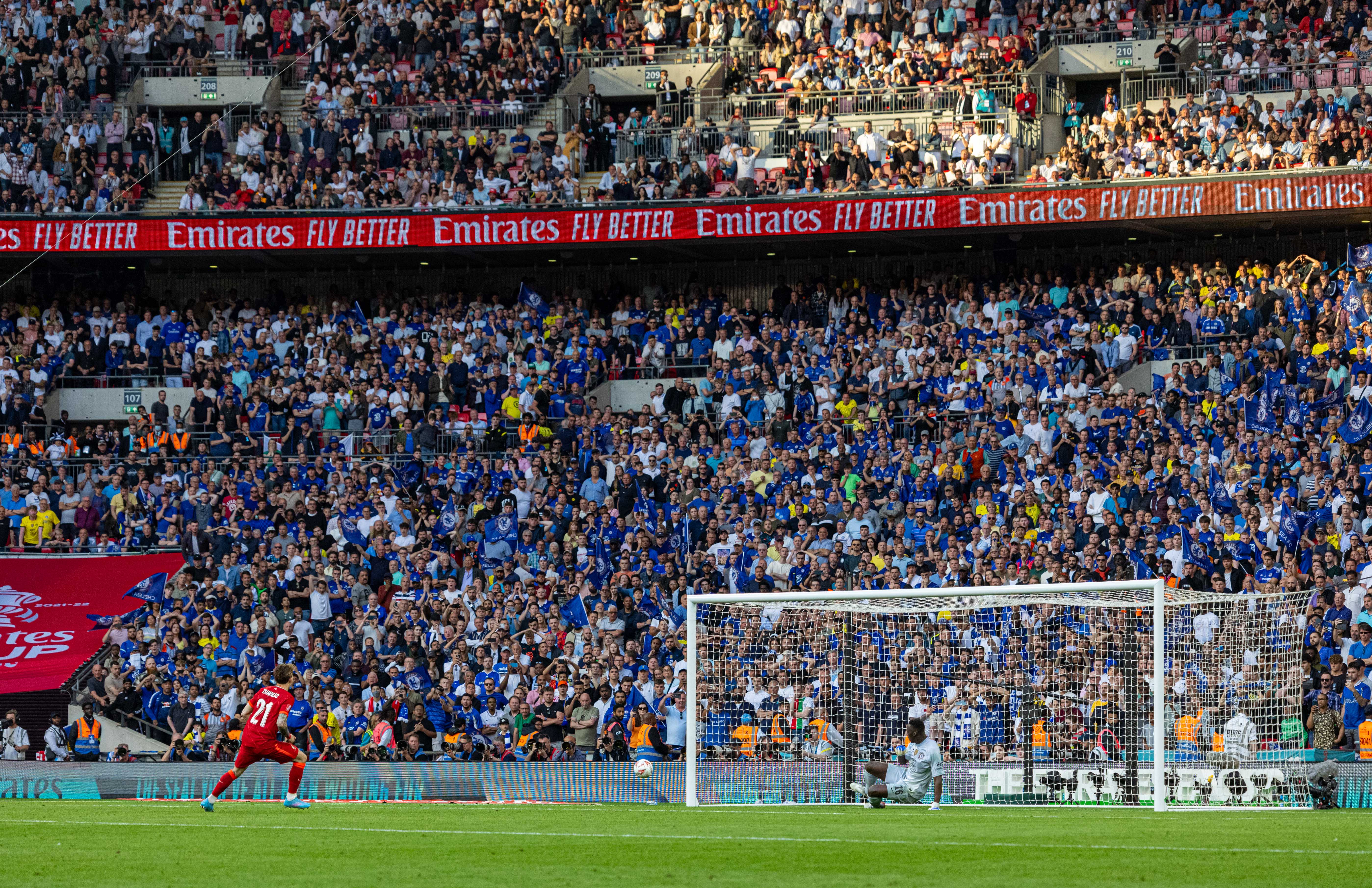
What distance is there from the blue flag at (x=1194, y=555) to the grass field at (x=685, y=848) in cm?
642

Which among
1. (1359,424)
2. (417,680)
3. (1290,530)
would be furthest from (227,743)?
(1359,424)

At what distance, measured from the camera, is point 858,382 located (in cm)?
3036

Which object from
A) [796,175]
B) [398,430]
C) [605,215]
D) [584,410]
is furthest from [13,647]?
[796,175]

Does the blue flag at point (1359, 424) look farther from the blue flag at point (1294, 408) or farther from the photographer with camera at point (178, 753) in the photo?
the photographer with camera at point (178, 753)

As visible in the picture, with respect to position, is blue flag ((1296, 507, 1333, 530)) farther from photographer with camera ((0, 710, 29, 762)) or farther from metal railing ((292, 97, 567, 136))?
photographer with camera ((0, 710, 29, 762))

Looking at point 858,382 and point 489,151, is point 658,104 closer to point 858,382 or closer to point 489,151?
point 489,151

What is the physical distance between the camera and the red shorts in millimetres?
16812

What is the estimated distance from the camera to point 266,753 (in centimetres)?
1692

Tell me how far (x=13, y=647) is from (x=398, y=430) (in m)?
7.19

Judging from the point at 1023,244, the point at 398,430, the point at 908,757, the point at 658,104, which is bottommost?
the point at 908,757

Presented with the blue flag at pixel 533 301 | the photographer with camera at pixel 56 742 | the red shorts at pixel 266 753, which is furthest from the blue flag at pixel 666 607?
the blue flag at pixel 533 301

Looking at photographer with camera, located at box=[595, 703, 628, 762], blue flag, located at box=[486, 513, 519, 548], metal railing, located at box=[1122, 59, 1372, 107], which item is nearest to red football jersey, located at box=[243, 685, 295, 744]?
photographer with camera, located at box=[595, 703, 628, 762]

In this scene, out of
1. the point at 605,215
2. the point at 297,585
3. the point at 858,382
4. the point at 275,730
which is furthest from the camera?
the point at 605,215

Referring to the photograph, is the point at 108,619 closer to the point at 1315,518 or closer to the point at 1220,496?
the point at 1220,496
